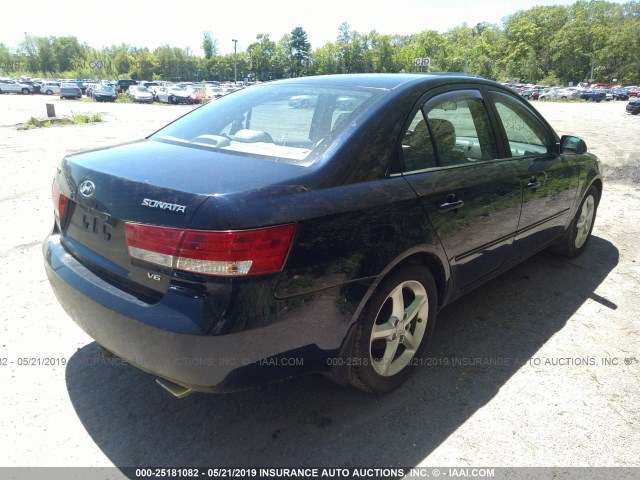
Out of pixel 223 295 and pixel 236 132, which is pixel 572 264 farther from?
pixel 223 295

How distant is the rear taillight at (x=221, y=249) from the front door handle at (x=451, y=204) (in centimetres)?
108

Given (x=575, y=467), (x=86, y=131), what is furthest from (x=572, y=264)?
(x=86, y=131)

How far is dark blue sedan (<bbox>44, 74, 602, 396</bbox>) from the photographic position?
1872 millimetres

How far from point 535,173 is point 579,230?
163 centimetres

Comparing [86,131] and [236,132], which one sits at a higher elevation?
[236,132]

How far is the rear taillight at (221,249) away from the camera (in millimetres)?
1831

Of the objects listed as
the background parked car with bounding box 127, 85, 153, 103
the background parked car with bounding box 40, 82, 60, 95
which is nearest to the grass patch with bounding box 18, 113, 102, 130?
the background parked car with bounding box 127, 85, 153, 103

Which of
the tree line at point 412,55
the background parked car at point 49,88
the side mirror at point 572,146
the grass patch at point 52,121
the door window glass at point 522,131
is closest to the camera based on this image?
the door window glass at point 522,131

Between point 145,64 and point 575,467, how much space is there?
128 m

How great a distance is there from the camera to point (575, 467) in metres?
2.21

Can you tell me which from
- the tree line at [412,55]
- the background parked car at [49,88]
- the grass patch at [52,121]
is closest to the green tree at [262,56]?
the tree line at [412,55]

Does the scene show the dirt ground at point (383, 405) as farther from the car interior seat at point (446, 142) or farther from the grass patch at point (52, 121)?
the grass patch at point (52, 121)

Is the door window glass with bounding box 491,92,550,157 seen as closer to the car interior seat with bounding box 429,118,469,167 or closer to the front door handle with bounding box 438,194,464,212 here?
the car interior seat with bounding box 429,118,469,167

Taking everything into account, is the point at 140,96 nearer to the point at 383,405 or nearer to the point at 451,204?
the point at 451,204
